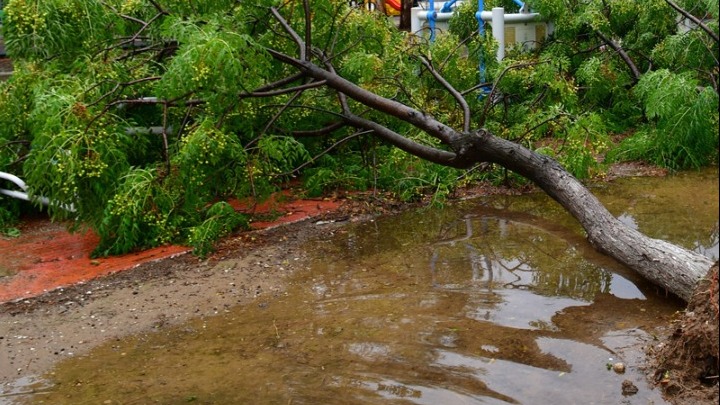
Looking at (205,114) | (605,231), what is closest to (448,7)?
(205,114)

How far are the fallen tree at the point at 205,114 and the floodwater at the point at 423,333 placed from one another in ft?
1.39

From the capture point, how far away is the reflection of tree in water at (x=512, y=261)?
5.62 meters

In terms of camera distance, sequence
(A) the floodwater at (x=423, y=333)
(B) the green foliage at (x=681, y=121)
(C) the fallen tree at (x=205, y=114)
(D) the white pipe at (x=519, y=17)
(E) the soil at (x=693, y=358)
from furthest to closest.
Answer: (D) the white pipe at (x=519, y=17) → (B) the green foliage at (x=681, y=121) → (C) the fallen tree at (x=205, y=114) → (A) the floodwater at (x=423, y=333) → (E) the soil at (x=693, y=358)

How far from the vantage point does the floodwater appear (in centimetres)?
432

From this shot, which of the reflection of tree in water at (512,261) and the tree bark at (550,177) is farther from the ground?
the tree bark at (550,177)

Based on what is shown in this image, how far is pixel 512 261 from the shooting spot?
6098 millimetres

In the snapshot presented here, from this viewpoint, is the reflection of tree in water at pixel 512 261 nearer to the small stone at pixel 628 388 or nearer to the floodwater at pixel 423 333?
the floodwater at pixel 423 333

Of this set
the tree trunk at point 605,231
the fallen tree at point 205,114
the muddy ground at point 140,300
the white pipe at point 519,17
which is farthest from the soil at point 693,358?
the white pipe at point 519,17

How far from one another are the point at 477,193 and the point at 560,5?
10.9ft

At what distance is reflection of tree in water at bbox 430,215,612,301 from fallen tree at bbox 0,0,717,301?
0.27 metres

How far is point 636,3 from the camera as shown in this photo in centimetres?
970

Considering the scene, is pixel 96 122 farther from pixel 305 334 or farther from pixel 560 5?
pixel 560 5

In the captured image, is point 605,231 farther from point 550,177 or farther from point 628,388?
point 628,388

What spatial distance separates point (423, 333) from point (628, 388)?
122 cm
